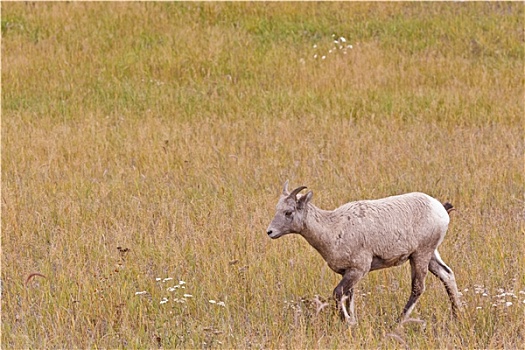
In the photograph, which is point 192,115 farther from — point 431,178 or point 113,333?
point 113,333

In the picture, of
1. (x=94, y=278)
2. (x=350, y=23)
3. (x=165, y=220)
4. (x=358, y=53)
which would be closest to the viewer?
(x=94, y=278)

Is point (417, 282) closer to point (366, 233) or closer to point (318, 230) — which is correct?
point (366, 233)

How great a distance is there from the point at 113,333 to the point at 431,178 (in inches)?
213

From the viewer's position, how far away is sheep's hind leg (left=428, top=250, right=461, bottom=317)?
6.28 m

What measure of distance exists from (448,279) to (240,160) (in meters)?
5.04

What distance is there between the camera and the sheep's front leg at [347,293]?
5906 mm

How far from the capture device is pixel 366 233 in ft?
19.7

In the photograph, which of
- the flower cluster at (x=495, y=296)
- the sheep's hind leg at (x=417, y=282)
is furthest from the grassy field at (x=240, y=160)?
the sheep's hind leg at (x=417, y=282)

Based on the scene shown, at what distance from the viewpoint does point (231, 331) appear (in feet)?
19.6

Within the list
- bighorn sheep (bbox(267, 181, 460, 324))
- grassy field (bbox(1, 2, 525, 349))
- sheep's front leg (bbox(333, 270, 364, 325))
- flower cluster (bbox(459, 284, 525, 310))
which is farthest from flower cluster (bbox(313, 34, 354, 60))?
sheep's front leg (bbox(333, 270, 364, 325))

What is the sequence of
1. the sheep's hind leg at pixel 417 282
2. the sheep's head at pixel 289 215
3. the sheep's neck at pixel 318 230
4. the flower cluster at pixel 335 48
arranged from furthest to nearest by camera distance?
the flower cluster at pixel 335 48 → the sheep's hind leg at pixel 417 282 → the sheep's neck at pixel 318 230 → the sheep's head at pixel 289 215

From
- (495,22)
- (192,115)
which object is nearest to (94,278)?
(192,115)

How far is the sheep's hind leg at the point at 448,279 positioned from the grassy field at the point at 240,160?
118 mm

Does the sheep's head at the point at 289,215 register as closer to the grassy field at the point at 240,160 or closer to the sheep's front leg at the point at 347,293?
the sheep's front leg at the point at 347,293
